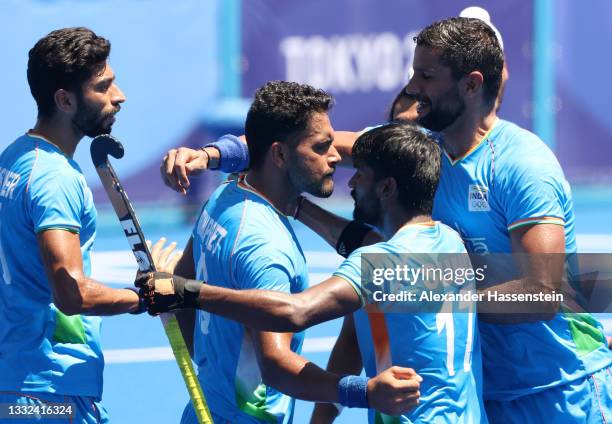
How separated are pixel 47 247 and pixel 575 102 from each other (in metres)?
12.4

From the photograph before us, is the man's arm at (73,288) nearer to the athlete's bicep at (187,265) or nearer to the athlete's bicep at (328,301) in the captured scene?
the athlete's bicep at (187,265)

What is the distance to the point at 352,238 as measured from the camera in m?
5.08

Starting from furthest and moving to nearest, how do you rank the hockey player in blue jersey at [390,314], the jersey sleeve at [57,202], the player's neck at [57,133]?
1. the player's neck at [57,133]
2. the jersey sleeve at [57,202]
3. the hockey player in blue jersey at [390,314]

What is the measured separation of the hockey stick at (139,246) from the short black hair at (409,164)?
37.4 inches

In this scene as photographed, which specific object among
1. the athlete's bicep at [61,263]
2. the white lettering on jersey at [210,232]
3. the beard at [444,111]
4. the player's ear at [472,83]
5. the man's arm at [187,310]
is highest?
the player's ear at [472,83]

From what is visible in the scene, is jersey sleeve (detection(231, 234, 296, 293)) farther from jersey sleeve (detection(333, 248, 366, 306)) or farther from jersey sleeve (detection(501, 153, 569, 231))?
jersey sleeve (detection(501, 153, 569, 231))

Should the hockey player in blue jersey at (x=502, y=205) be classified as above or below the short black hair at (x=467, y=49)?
below

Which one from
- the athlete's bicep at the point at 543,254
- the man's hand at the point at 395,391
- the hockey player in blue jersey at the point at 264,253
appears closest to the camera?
the man's hand at the point at 395,391

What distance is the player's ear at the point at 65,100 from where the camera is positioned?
497cm

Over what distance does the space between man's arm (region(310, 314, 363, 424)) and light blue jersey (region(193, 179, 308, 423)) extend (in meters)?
0.58

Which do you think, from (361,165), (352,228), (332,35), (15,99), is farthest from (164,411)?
(332,35)

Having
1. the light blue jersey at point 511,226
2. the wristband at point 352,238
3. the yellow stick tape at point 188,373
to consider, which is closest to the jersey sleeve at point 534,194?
the light blue jersey at point 511,226

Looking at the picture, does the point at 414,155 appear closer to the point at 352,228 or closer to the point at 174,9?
the point at 352,228

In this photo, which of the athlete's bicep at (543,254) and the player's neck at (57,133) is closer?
the athlete's bicep at (543,254)
